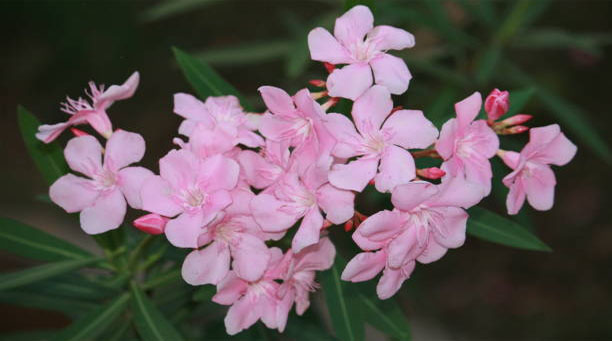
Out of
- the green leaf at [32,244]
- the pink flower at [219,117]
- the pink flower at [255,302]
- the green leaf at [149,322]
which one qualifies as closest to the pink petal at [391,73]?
the pink flower at [219,117]

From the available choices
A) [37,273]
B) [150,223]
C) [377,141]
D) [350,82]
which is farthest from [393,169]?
[37,273]

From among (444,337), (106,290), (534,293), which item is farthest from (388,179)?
(534,293)

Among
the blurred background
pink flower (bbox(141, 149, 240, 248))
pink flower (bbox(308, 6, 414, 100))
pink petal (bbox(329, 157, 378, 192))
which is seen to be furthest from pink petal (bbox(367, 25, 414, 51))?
the blurred background

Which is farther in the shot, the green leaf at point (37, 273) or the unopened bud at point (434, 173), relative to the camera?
the green leaf at point (37, 273)

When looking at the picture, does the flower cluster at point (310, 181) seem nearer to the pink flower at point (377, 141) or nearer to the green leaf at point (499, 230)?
the pink flower at point (377, 141)

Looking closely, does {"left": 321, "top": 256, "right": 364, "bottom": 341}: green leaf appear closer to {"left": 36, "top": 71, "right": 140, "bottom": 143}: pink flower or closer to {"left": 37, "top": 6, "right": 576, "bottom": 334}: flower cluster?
{"left": 37, "top": 6, "right": 576, "bottom": 334}: flower cluster

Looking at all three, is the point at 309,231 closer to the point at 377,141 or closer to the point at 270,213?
the point at 270,213
